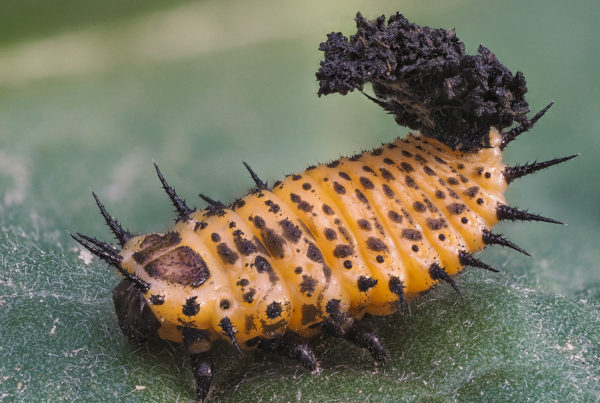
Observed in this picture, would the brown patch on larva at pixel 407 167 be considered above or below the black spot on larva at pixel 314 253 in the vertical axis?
above

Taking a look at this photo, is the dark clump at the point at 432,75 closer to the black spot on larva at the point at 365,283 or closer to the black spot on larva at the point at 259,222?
the black spot on larva at the point at 259,222

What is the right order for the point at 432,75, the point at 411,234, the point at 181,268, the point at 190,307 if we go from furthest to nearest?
the point at 432,75 → the point at 411,234 → the point at 181,268 → the point at 190,307

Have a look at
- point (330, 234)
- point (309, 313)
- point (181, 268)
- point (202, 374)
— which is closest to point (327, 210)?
point (330, 234)

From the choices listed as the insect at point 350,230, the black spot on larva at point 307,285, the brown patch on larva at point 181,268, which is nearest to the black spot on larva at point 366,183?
the insect at point 350,230

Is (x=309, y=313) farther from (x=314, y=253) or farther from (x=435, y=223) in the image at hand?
(x=435, y=223)

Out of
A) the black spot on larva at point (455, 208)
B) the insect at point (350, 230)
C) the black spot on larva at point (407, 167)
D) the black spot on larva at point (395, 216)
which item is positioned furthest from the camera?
the black spot on larva at point (407, 167)

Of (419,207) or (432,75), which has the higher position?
(432,75)
